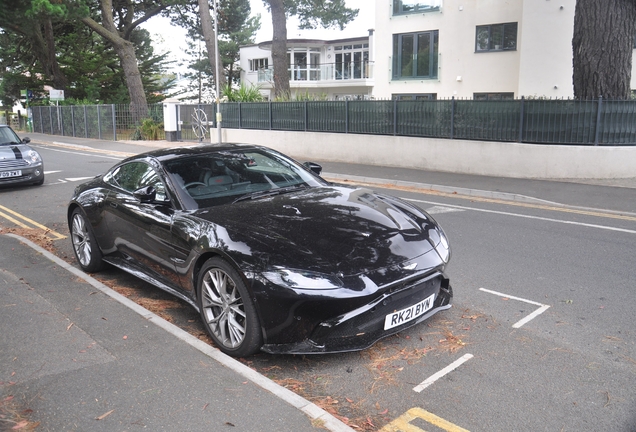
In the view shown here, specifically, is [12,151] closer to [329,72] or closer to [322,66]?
[329,72]

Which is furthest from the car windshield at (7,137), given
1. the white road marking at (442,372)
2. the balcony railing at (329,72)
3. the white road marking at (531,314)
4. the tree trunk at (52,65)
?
the balcony railing at (329,72)

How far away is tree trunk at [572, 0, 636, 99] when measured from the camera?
45.6 ft

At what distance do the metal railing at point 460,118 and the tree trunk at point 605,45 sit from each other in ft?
2.08

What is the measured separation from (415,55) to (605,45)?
14097mm

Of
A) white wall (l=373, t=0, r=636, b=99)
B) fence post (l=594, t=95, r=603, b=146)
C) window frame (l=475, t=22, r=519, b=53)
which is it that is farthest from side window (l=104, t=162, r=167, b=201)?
window frame (l=475, t=22, r=519, b=53)

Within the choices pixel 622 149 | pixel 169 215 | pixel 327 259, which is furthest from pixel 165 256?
pixel 622 149

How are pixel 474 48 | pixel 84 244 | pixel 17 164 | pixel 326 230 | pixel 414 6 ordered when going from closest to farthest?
pixel 326 230
pixel 84 244
pixel 17 164
pixel 474 48
pixel 414 6

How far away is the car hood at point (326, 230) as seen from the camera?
13.3 feet

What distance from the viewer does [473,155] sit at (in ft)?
51.0

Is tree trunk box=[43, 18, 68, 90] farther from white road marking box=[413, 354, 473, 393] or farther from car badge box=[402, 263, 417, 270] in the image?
white road marking box=[413, 354, 473, 393]

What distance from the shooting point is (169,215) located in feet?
16.5

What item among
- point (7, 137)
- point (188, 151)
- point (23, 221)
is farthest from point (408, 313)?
point (7, 137)

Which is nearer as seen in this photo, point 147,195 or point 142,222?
point 147,195

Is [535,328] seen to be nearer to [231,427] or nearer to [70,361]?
[231,427]
